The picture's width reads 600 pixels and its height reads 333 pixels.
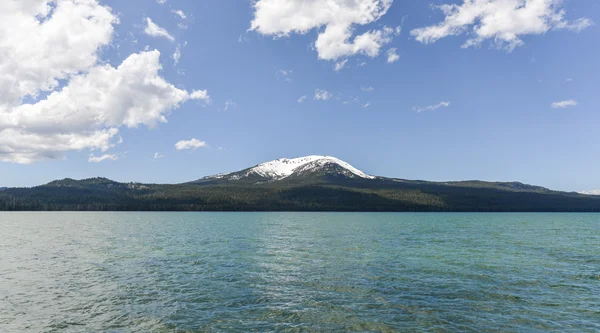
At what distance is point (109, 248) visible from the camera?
59625mm

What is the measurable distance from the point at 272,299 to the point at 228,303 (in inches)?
128

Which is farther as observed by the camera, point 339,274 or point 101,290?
point 339,274

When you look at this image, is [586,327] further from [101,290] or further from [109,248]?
[109,248]

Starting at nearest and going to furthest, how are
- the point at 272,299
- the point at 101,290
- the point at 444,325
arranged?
the point at 444,325 < the point at 272,299 < the point at 101,290

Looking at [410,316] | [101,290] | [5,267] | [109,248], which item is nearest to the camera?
[410,316]

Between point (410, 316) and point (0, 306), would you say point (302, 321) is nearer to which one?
point (410, 316)

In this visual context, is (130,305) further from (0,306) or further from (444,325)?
(444,325)

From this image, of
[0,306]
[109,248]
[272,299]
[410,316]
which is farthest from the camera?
[109,248]

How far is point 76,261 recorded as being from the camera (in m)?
45.6

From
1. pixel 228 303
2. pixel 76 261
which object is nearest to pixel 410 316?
pixel 228 303

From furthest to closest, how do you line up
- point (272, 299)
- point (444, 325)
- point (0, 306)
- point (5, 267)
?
point (5, 267) → point (272, 299) → point (0, 306) → point (444, 325)

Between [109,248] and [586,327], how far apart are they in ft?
196

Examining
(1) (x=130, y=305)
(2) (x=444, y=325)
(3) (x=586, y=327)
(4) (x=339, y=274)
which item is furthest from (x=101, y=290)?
(3) (x=586, y=327)

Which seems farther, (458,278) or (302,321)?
(458,278)
